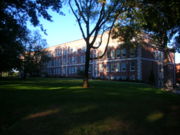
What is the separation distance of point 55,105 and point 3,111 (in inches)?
87.4

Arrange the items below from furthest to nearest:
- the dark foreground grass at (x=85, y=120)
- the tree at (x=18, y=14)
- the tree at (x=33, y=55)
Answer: the tree at (x=33, y=55) < the tree at (x=18, y=14) < the dark foreground grass at (x=85, y=120)

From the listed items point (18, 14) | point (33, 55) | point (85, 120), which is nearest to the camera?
point (85, 120)

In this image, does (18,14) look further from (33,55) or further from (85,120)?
(33,55)

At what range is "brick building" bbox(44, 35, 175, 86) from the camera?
41750 millimetres

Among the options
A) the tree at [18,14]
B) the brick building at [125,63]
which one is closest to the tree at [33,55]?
the brick building at [125,63]

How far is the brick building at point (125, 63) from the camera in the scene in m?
41.8

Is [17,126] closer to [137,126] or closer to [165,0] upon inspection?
[137,126]

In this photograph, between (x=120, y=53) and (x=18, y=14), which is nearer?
(x=18, y=14)

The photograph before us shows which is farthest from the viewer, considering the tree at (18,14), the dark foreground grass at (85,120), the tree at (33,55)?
the tree at (33,55)

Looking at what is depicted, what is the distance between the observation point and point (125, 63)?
44719 millimetres

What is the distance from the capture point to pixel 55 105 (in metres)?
8.28

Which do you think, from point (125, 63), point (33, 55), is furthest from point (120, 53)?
point (33, 55)

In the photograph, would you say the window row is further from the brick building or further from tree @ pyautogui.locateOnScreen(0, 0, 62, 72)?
tree @ pyautogui.locateOnScreen(0, 0, 62, 72)

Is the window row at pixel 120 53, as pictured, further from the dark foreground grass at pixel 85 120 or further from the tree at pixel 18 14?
the dark foreground grass at pixel 85 120
